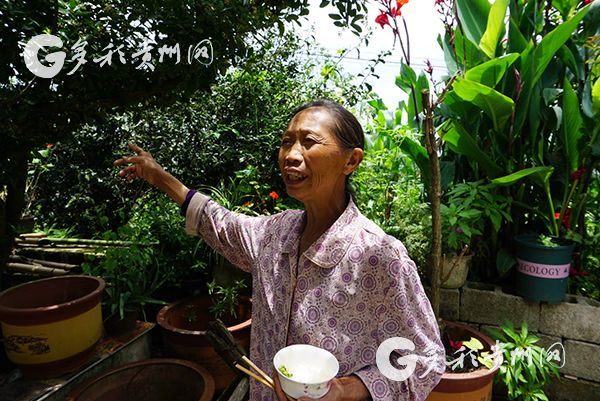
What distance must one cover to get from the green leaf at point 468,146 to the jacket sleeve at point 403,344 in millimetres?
1526

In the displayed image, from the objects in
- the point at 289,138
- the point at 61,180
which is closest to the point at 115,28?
the point at 289,138

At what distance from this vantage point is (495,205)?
231cm

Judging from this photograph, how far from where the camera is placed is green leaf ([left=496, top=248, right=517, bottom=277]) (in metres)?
2.44

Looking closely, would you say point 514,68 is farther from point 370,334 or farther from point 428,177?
point 370,334

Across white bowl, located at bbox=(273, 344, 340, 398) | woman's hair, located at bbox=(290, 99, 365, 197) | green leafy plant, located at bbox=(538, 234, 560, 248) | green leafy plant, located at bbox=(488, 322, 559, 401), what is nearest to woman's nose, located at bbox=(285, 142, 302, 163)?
woman's hair, located at bbox=(290, 99, 365, 197)

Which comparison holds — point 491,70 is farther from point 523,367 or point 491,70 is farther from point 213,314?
point 213,314

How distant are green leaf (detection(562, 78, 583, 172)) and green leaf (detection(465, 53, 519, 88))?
1.35 feet

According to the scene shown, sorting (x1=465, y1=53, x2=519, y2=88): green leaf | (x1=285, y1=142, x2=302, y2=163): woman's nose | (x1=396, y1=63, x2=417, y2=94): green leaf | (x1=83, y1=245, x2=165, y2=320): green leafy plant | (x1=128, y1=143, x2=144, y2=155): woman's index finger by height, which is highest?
(x1=396, y1=63, x2=417, y2=94): green leaf

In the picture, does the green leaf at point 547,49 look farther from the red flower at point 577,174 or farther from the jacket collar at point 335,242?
the jacket collar at point 335,242

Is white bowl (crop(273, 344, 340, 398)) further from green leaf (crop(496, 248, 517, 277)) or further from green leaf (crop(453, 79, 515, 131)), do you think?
green leaf (crop(496, 248, 517, 277))

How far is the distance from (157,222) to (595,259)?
2.91 metres

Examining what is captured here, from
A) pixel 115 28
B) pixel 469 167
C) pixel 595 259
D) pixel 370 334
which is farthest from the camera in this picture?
pixel 469 167

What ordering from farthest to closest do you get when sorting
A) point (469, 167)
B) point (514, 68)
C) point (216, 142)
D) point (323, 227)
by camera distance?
1. point (216, 142)
2. point (469, 167)
3. point (514, 68)
4. point (323, 227)

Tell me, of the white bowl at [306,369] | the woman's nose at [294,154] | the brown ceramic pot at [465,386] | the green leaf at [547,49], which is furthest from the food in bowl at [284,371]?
the green leaf at [547,49]
